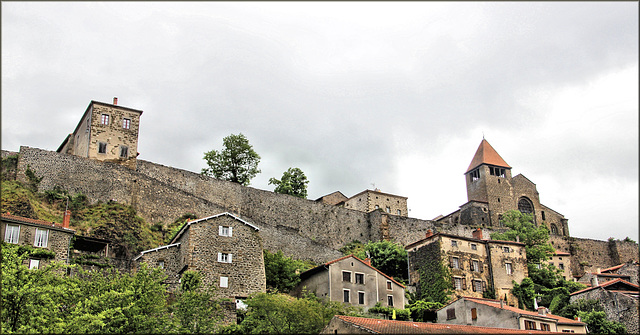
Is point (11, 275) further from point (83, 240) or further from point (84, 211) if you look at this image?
point (84, 211)

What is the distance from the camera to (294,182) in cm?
7206

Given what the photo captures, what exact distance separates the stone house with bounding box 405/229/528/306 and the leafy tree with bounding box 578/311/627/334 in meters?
6.59

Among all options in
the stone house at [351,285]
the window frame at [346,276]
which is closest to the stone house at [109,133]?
the stone house at [351,285]

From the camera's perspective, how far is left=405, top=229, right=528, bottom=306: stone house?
50.3 m

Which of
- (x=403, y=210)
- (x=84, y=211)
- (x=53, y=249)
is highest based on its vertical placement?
(x=403, y=210)

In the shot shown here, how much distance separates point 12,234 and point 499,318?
28.3m

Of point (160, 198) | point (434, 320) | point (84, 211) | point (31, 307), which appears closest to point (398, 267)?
point (434, 320)

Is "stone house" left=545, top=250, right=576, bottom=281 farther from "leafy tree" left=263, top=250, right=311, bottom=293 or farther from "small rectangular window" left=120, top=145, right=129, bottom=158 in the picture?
"small rectangular window" left=120, top=145, right=129, bottom=158

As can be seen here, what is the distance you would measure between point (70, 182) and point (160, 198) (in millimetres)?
7299

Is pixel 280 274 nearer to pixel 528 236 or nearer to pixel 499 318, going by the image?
→ pixel 499 318

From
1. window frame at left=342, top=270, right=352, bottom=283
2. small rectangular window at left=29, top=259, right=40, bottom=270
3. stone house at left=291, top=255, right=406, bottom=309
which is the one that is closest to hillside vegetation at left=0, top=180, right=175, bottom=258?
small rectangular window at left=29, top=259, right=40, bottom=270

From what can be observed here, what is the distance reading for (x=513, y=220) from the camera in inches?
2844

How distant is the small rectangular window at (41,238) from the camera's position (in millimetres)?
36000

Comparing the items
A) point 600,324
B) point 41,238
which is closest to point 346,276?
point 600,324
